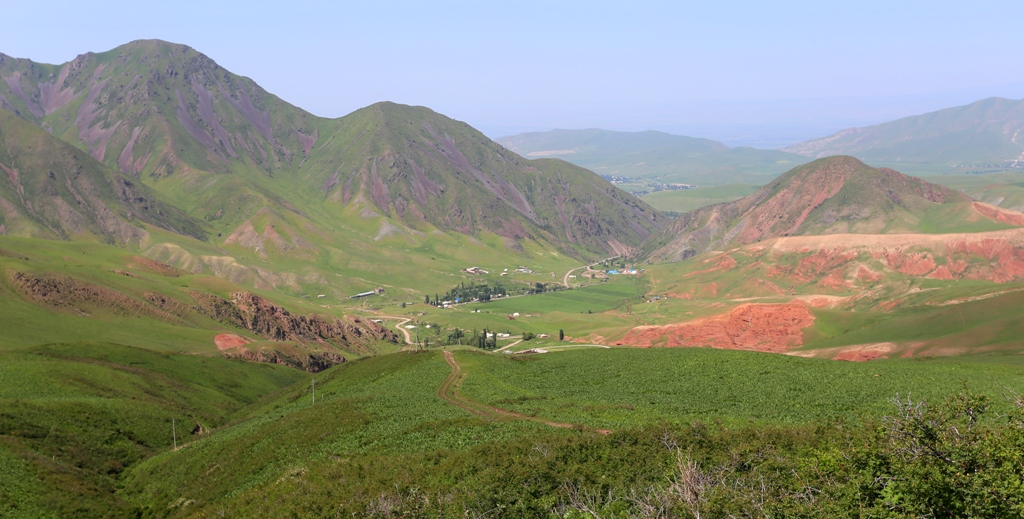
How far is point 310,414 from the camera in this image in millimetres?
81875

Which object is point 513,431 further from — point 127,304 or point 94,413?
point 127,304

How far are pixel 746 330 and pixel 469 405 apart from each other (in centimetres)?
9606

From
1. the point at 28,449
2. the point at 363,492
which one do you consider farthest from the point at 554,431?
the point at 28,449

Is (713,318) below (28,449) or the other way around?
below

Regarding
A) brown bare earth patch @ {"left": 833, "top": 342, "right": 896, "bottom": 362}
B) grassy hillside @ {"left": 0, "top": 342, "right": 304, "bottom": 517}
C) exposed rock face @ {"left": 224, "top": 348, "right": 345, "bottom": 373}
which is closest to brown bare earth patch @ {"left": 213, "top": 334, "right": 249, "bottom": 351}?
exposed rock face @ {"left": 224, "top": 348, "right": 345, "bottom": 373}

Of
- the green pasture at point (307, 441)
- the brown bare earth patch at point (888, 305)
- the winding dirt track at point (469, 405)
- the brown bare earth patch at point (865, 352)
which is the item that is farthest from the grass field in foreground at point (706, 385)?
the brown bare earth patch at point (888, 305)

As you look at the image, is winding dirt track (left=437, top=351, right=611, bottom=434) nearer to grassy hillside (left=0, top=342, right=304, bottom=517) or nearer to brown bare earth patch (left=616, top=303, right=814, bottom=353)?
grassy hillside (left=0, top=342, right=304, bottom=517)

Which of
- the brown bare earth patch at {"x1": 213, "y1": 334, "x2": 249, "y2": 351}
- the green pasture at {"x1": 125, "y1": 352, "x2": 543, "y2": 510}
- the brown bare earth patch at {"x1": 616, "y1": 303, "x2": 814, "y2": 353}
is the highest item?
the green pasture at {"x1": 125, "y1": 352, "x2": 543, "y2": 510}

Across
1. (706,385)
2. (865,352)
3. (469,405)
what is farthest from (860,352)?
(469,405)

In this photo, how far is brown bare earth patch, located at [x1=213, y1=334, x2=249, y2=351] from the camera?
535ft

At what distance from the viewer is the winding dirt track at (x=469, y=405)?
238 feet

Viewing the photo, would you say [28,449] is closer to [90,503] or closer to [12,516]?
[90,503]

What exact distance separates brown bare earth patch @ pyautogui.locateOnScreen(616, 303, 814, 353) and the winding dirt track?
71.2 meters

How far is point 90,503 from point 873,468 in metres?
60.3
